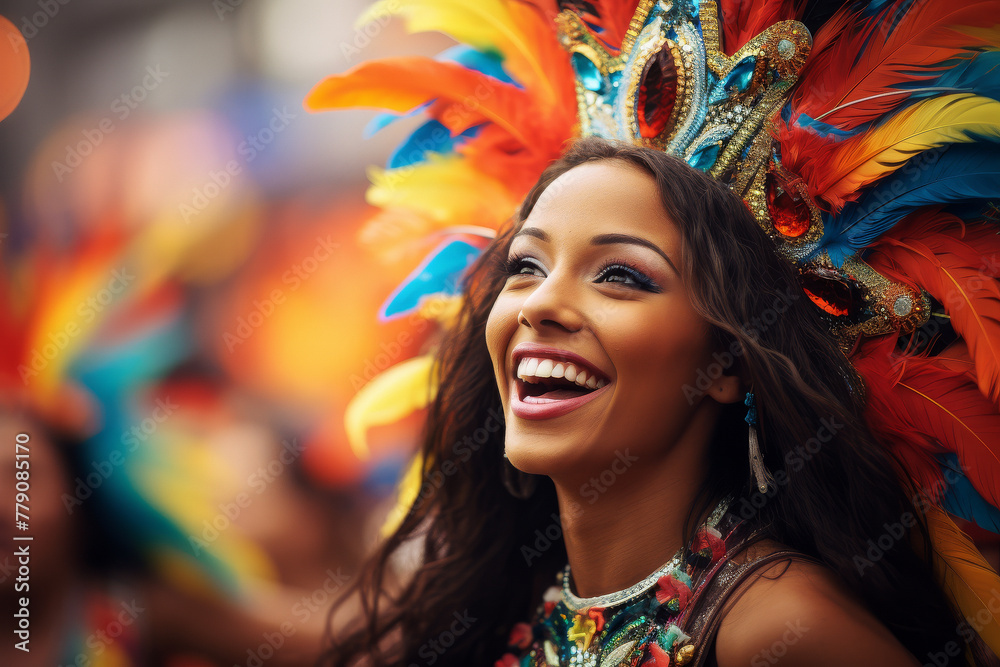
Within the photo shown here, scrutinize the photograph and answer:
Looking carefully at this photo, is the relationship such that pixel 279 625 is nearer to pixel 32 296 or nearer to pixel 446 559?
pixel 446 559

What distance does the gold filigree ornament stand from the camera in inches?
53.1

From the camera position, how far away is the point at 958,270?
1.24 meters

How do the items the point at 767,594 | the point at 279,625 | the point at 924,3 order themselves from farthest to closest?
the point at 279,625 → the point at 924,3 → the point at 767,594

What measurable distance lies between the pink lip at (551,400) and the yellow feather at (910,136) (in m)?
0.57

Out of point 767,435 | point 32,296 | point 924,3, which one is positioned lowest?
point 32,296

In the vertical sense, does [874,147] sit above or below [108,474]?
above

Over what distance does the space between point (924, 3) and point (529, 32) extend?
824 mm

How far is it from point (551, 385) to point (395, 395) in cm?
77

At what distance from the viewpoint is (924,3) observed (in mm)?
1254

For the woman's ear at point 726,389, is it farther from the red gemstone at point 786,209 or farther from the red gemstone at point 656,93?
the red gemstone at point 656,93

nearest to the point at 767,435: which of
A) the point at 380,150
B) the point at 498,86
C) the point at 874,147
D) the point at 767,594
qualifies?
the point at 767,594
